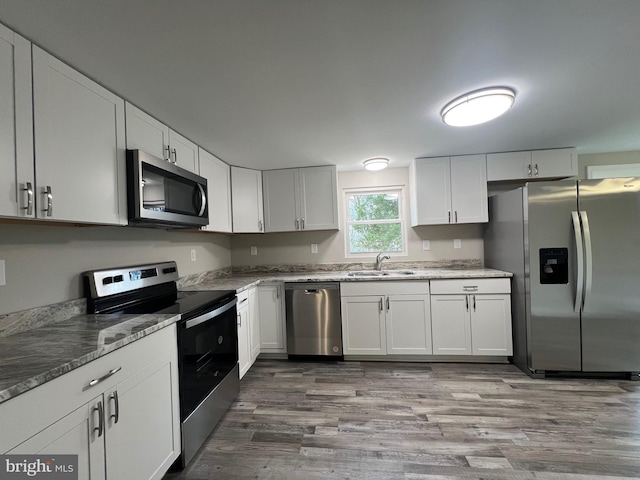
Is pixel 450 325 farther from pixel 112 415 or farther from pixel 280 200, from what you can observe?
pixel 112 415

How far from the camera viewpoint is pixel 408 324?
2.88 metres

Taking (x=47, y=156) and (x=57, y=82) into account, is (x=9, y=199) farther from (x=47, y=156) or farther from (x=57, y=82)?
(x=57, y=82)

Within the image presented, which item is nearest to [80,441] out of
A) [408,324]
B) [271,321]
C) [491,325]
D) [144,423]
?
[144,423]

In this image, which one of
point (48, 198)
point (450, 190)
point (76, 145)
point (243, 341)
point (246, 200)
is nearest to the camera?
point (48, 198)

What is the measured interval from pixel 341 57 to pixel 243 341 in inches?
91.2

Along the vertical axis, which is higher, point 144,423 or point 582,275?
point 582,275

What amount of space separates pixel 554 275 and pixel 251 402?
9.25ft

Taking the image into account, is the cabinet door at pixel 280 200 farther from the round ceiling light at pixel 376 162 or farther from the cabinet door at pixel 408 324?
the cabinet door at pixel 408 324

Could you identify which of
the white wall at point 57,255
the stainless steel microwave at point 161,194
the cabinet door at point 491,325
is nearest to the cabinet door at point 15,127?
the white wall at point 57,255

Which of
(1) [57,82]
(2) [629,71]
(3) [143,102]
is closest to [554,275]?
(2) [629,71]

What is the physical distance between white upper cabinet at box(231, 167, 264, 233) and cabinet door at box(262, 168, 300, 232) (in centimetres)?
8

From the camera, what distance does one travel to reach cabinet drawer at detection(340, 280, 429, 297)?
287 cm

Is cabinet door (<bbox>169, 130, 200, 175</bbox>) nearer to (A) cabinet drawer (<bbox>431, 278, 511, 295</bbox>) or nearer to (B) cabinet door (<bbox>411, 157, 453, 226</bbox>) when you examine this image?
(B) cabinet door (<bbox>411, 157, 453, 226</bbox>)

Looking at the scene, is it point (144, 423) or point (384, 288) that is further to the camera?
point (384, 288)
